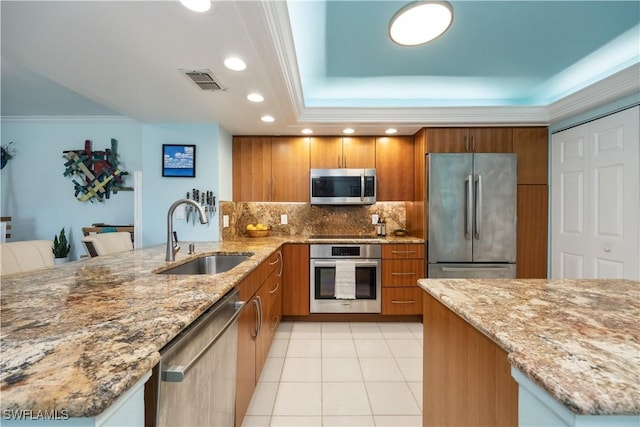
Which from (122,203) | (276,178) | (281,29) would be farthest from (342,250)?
(122,203)

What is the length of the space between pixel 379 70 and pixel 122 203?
3772 millimetres

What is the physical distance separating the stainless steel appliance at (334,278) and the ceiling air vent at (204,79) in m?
1.83

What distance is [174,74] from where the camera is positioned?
1838 mm

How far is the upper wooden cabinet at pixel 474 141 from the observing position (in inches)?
117

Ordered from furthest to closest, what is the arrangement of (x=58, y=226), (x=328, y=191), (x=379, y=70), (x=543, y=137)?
(x=58, y=226) → (x=328, y=191) → (x=543, y=137) → (x=379, y=70)

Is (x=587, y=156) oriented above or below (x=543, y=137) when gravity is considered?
below

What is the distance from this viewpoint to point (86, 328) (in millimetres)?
720

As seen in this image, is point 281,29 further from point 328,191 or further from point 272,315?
point 272,315

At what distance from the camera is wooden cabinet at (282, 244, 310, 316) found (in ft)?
9.78

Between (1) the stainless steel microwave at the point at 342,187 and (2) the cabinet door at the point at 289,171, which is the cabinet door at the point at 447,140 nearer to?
(1) the stainless steel microwave at the point at 342,187

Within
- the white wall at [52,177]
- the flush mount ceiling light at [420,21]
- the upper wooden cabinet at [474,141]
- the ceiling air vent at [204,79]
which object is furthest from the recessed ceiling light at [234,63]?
the white wall at [52,177]

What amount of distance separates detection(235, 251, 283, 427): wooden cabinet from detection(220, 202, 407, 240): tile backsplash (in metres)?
1.20

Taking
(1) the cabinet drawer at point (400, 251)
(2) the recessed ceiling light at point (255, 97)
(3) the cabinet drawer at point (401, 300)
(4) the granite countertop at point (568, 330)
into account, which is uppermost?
(2) the recessed ceiling light at point (255, 97)

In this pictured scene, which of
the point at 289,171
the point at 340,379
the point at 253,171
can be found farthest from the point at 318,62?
the point at 340,379
